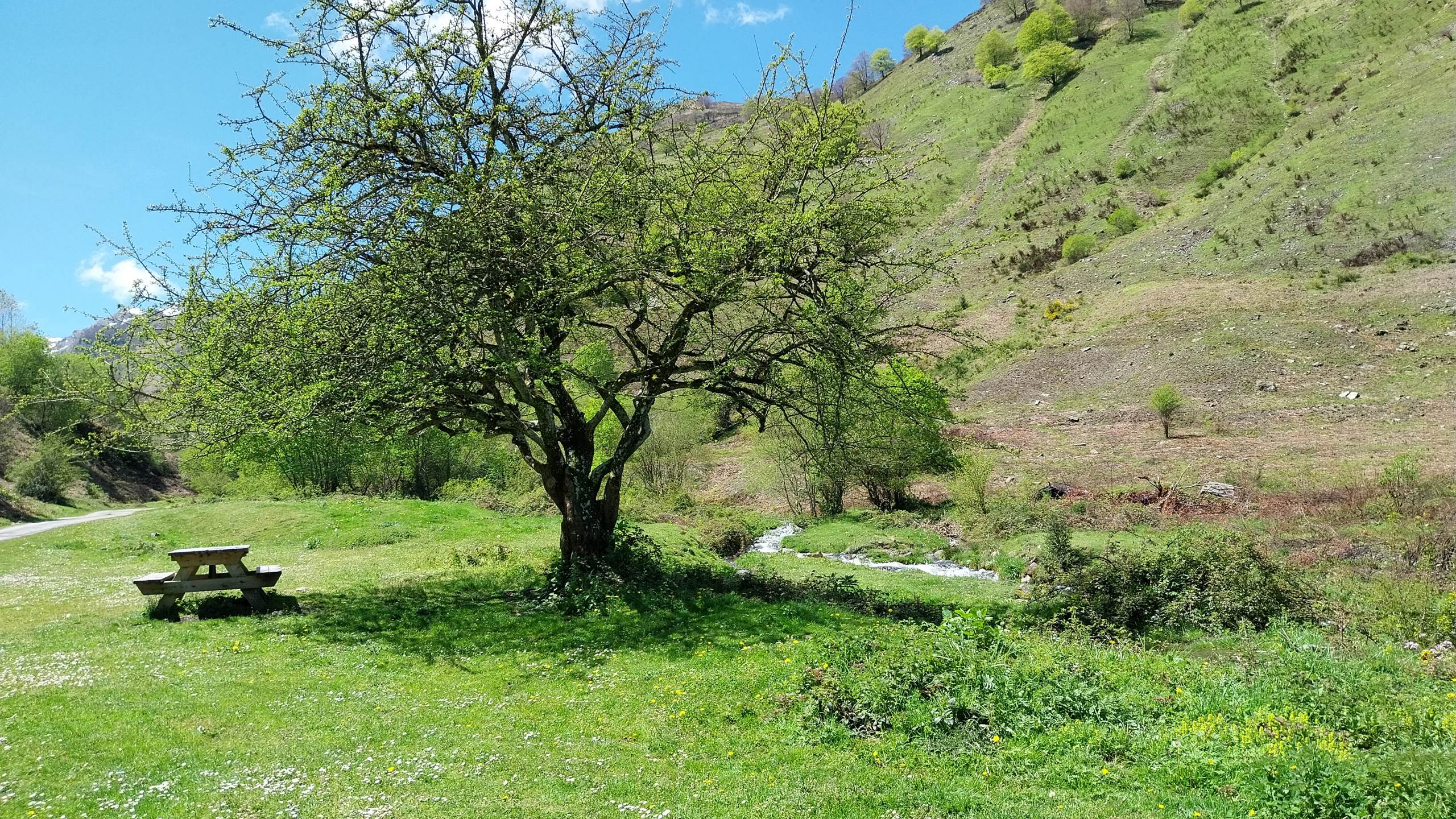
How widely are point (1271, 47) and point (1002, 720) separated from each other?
286 feet

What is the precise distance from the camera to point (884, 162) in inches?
594

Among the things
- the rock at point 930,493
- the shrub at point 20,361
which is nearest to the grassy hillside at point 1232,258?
the rock at point 930,493

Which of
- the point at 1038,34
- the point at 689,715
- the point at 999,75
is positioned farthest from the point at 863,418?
the point at 1038,34

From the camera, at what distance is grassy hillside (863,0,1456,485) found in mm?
31297

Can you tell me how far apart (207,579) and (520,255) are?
291 inches

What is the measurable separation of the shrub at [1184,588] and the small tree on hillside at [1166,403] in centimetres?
1978

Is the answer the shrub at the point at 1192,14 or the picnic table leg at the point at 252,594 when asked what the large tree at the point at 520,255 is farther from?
the shrub at the point at 1192,14

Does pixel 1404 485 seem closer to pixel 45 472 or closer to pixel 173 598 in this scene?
pixel 173 598

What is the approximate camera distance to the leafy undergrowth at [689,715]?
5.97 meters

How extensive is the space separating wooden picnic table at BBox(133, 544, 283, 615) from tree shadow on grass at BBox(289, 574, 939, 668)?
2.68 ft

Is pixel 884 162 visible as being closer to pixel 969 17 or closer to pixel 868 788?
pixel 868 788

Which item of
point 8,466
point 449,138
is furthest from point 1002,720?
point 8,466

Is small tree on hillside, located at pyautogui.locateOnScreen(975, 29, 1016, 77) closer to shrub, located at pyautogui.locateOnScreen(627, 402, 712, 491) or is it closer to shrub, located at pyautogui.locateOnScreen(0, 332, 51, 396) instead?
shrub, located at pyautogui.locateOnScreen(627, 402, 712, 491)

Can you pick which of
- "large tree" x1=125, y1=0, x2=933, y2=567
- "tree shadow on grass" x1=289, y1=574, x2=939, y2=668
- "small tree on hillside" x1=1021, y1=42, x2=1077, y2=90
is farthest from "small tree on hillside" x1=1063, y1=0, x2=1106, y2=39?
"tree shadow on grass" x1=289, y1=574, x2=939, y2=668
